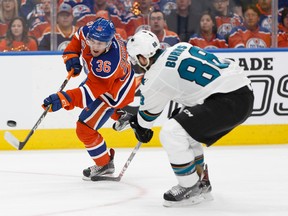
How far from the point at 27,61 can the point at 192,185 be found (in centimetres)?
285

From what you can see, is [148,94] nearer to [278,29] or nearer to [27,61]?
[27,61]

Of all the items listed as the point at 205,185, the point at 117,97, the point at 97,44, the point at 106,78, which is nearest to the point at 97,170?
the point at 117,97

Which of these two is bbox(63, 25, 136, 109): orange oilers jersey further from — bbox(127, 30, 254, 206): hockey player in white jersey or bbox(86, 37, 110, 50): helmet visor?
bbox(127, 30, 254, 206): hockey player in white jersey

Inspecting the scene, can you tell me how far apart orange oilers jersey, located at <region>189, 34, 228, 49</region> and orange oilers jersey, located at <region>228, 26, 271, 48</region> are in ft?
0.24

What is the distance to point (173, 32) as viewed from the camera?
6660 mm

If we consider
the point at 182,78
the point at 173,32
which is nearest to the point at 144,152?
the point at 173,32

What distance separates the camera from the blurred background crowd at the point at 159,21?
256 inches

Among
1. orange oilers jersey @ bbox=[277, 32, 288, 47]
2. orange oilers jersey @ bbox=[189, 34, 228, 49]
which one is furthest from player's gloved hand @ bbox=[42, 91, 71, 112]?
orange oilers jersey @ bbox=[277, 32, 288, 47]

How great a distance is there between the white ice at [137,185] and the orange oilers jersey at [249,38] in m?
0.92

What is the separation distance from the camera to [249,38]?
681 cm

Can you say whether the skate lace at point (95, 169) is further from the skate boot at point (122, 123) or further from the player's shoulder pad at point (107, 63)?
the player's shoulder pad at point (107, 63)

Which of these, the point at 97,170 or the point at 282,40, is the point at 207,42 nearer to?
the point at 282,40

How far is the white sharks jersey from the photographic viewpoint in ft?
12.6

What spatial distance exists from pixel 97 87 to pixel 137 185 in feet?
2.09
